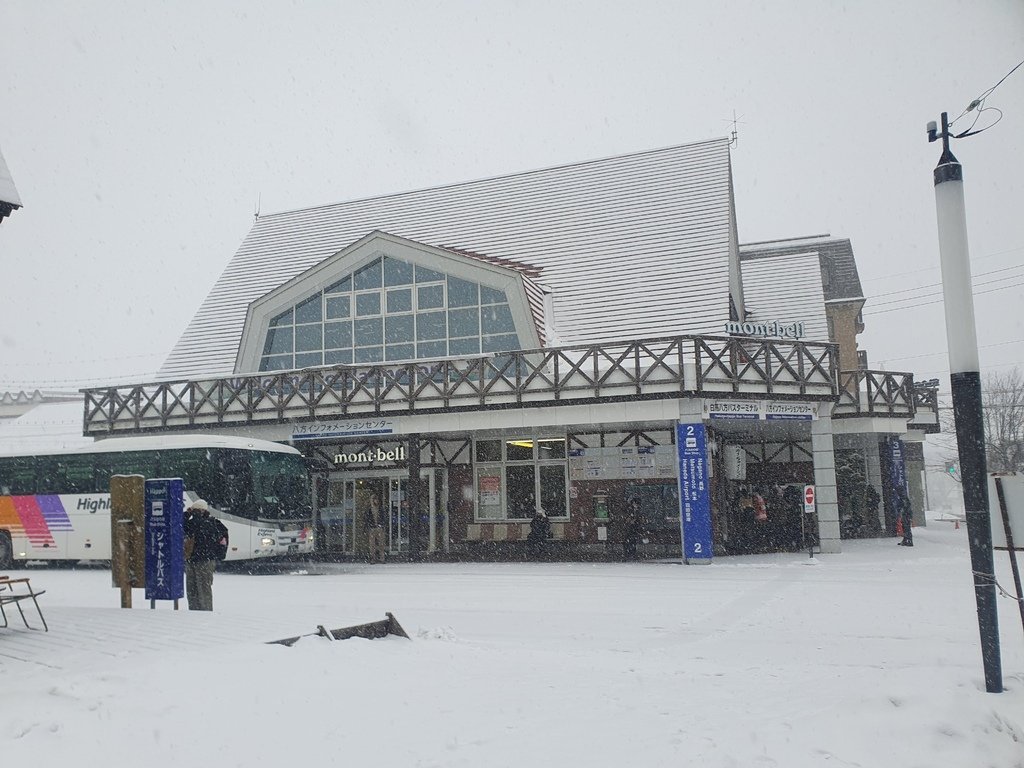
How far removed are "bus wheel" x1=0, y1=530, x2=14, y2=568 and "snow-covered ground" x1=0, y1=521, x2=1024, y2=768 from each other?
1277cm

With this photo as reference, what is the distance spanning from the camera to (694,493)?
19891 mm

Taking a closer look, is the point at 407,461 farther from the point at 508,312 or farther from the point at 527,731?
the point at 527,731

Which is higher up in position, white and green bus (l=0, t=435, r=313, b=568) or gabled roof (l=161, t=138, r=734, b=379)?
gabled roof (l=161, t=138, r=734, b=379)

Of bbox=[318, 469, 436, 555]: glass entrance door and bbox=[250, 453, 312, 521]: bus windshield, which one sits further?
bbox=[318, 469, 436, 555]: glass entrance door

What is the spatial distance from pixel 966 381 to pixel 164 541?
9.47 metres

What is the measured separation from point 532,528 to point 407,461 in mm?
4284

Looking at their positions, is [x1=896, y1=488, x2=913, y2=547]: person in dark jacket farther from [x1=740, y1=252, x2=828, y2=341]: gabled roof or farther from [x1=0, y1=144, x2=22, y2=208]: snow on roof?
[x1=0, y1=144, x2=22, y2=208]: snow on roof

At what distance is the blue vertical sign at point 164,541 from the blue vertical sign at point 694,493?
1163 cm

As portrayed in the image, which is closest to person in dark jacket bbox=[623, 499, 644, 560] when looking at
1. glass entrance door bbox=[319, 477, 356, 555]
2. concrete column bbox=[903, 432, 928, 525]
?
glass entrance door bbox=[319, 477, 356, 555]

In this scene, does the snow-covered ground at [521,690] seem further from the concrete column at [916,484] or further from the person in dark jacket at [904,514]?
the concrete column at [916,484]

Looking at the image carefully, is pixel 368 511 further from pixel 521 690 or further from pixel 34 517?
pixel 521 690

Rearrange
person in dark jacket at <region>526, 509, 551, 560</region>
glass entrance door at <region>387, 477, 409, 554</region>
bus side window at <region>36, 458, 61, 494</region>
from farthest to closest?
glass entrance door at <region>387, 477, 409, 554</region> < person in dark jacket at <region>526, 509, 551, 560</region> < bus side window at <region>36, 458, 61, 494</region>

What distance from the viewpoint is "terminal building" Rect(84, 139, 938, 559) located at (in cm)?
2119

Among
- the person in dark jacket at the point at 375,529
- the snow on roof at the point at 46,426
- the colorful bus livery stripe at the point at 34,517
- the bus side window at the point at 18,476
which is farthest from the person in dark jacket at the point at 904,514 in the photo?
the snow on roof at the point at 46,426
